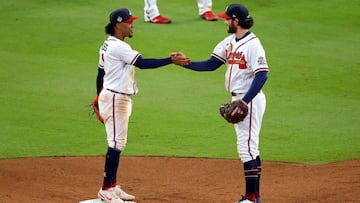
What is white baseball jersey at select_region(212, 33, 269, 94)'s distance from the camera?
8484 mm

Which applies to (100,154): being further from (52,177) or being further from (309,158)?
(309,158)

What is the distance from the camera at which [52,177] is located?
9953mm

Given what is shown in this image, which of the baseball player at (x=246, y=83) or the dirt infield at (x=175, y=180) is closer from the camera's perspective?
the baseball player at (x=246, y=83)

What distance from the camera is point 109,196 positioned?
8.97 meters

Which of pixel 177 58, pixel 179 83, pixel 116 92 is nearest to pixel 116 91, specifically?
pixel 116 92

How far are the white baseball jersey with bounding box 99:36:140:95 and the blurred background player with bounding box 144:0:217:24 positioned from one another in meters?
8.82

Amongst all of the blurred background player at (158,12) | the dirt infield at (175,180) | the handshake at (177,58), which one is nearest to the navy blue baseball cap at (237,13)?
the handshake at (177,58)

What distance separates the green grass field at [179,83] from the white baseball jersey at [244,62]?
7.88 feet

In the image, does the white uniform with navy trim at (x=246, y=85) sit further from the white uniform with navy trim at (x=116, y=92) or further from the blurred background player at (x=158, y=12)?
the blurred background player at (x=158, y=12)

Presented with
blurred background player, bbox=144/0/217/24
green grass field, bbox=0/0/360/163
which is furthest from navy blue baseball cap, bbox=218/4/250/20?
blurred background player, bbox=144/0/217/24

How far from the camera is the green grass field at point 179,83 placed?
11477 millimetres

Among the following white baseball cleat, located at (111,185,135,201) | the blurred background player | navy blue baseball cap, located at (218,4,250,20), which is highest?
navy blue baseball cap, located at (218,4,250,20)

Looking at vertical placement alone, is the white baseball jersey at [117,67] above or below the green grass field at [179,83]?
above

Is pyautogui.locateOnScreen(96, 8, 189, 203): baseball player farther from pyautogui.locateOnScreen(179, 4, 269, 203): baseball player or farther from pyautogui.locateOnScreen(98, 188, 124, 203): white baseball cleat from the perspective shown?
pyautogui.locateOnScreen(179, 4, 269, 203): baseball player
